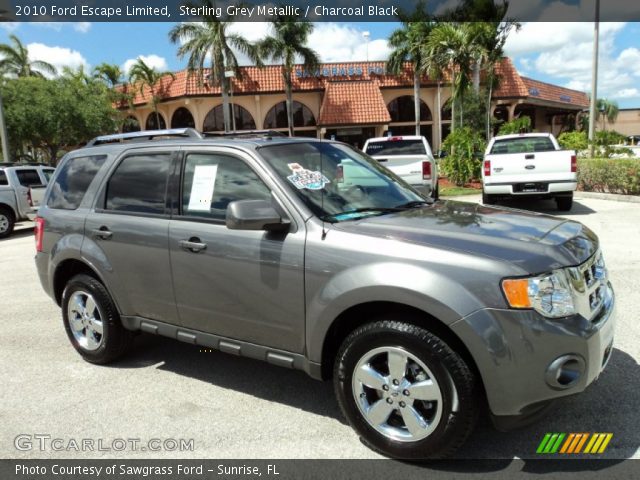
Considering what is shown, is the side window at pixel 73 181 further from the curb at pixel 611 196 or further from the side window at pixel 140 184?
the curb at pixel 611 196

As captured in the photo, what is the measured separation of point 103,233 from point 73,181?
81cm

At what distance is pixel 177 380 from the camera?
420 cm

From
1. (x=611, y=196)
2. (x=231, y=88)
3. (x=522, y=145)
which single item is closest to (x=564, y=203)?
(x=522, y=145)

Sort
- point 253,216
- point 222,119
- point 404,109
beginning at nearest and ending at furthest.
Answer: point 253,216, point 222,119, point 404,109

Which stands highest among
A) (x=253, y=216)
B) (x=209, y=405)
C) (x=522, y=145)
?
(x=522, y=145)

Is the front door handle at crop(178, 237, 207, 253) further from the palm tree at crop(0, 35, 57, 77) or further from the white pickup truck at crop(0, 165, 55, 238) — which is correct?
the palm tree at crop(0, 35, 57, 77)

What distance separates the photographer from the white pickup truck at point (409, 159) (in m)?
12.1

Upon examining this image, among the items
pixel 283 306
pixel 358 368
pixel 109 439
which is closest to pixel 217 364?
pixel 109 439

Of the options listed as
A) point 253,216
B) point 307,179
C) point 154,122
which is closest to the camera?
point 253,216

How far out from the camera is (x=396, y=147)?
43.9 feet

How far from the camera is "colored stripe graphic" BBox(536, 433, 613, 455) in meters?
2.96

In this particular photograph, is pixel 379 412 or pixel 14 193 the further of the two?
pixel 14 193

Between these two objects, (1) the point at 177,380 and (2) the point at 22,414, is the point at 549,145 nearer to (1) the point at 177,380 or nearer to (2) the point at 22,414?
(1) the point at 177,380

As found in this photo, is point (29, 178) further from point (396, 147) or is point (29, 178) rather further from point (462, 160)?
point (462, 160)
